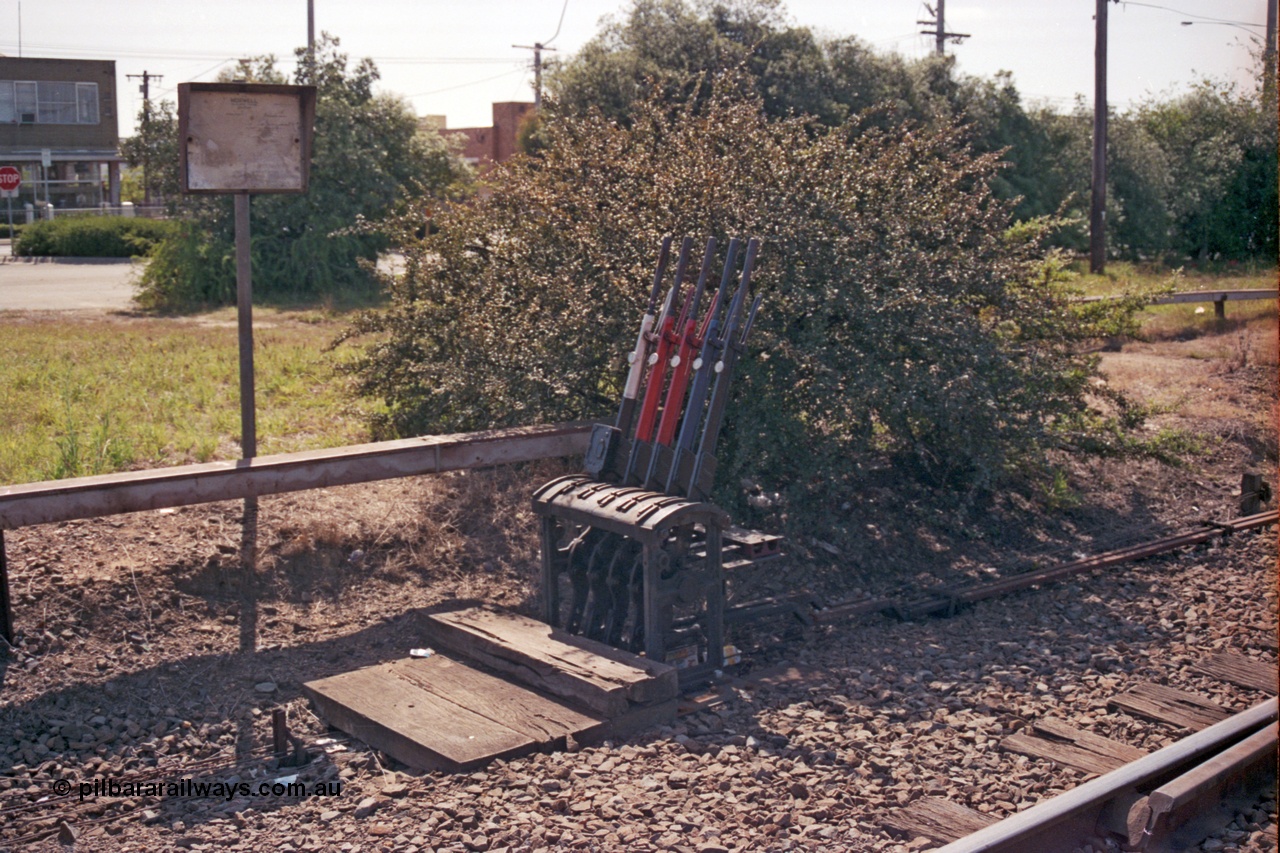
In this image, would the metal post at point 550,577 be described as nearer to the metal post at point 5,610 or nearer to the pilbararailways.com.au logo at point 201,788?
the pilbararailways.com.au logo at point 201,788

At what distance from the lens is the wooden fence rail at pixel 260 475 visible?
5.54 m

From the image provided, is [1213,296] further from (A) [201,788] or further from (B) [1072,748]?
(A) [201,788]

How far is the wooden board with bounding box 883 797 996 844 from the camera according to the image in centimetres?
416

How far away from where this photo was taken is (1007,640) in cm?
642

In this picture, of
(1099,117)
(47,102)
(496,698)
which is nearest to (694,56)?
(1099,117)

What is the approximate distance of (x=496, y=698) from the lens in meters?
5.25

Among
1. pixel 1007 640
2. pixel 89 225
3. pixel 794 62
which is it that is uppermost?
pixel 794 62

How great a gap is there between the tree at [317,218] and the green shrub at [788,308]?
36.0 ft

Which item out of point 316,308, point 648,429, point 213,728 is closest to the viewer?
point 213,728

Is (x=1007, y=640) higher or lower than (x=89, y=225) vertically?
lower

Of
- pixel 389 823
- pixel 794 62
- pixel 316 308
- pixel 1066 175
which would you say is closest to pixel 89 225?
pixel 316 308

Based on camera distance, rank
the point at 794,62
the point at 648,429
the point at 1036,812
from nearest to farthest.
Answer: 1. the point at 1036,812
2. the point at 648,429
3. the point at 794,62

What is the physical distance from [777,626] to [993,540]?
2.56 m

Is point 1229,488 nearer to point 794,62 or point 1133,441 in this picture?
point 1133,441
